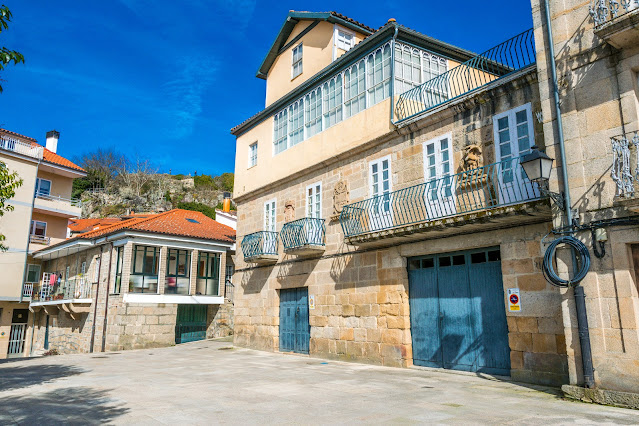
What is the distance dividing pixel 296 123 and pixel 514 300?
9684mm

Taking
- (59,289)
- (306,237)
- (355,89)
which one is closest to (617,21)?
(355,89)

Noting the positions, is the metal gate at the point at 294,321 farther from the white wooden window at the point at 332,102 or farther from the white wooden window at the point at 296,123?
the white wooden window at the point at 332,102

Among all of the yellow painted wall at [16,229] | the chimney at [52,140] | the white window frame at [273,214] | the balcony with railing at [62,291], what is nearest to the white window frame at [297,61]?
the white window frame at [273,214]

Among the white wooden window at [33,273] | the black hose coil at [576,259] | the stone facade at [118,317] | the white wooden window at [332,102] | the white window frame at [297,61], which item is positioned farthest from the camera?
the white wooden window at [33,273]

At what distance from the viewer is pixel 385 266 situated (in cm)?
1210

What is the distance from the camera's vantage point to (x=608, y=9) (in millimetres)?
7277

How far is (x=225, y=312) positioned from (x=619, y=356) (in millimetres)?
20576

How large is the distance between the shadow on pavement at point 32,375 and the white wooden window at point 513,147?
33.8ft

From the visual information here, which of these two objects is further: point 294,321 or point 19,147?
point 19,147

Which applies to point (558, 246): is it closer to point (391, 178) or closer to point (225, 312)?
point (391, 178)

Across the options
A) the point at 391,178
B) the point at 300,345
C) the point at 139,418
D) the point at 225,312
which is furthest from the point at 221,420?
the point at 225,312

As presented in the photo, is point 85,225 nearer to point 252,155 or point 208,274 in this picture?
point 208,274

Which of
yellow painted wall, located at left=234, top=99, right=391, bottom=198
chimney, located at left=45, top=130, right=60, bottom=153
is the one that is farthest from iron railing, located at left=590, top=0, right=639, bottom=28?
chimney, located at left=45, top=130, right=60, bottom=153

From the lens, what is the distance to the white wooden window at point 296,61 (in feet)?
54.8
